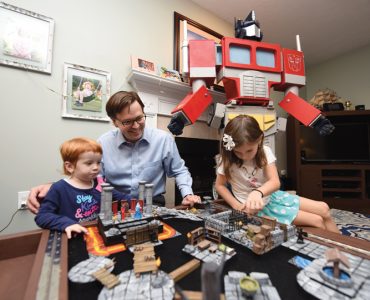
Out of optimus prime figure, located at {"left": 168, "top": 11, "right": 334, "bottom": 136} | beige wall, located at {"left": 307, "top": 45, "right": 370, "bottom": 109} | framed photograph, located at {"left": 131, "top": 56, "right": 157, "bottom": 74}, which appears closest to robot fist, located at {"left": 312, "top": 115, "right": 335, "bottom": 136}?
optimus prime figure, located at {"left": 168, "top": 11, "right": 334, "bottom": 136}

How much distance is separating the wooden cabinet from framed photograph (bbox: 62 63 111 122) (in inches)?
87.7

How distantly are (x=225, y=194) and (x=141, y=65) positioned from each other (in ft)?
3.46

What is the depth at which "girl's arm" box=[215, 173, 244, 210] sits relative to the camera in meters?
0.84

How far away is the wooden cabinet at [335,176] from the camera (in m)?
2.30

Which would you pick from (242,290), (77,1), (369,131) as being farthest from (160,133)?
(369,131)

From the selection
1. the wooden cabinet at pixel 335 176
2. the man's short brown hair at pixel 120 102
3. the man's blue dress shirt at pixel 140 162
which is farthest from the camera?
the wooden cabinet at pixel 335 176

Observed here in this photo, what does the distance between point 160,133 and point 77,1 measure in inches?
41.0

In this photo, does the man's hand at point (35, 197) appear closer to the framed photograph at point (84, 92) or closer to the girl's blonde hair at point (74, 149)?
the girl's blonde hair at point (74, 149)

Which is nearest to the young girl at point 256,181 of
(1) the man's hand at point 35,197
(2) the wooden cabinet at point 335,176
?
(1) the man's hand at point 35,197

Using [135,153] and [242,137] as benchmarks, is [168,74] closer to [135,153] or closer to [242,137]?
[135,153]

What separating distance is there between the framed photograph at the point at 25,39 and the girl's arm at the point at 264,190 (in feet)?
4.21

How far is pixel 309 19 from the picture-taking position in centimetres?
207

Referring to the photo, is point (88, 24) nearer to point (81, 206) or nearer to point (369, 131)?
point (81, 206)

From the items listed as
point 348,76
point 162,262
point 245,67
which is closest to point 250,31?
point 245,67
